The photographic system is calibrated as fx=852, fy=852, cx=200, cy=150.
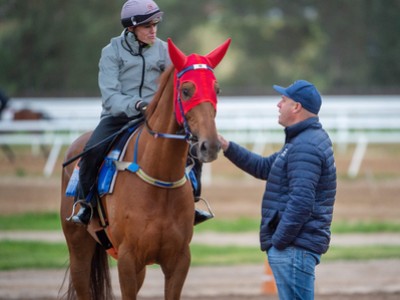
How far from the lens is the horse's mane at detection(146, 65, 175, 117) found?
595cm

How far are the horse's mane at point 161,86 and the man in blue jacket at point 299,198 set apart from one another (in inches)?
32.2

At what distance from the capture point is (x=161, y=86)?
19.7 feet

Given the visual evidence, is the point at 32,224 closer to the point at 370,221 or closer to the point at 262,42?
the point at 370,221

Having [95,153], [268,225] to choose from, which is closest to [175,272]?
[268,225]

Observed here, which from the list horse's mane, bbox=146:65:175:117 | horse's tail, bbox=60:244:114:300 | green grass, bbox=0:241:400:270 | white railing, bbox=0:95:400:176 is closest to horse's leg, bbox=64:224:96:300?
horse's tail, bbox=60:244:114:300

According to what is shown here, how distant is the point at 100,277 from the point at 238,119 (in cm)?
1375

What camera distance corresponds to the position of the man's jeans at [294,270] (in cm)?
550

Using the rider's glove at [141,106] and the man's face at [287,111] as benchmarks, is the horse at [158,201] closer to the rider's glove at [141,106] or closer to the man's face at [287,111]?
the rider's glove at [141,106]

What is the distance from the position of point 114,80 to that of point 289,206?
72.8 inches

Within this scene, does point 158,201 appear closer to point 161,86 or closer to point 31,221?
point 161,86

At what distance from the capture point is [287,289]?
5.59 metres

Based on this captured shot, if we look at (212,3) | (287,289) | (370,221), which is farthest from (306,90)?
(212,3)

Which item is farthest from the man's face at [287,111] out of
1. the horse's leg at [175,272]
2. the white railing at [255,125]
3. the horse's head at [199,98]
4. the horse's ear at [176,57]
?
the white railing at [255,125]

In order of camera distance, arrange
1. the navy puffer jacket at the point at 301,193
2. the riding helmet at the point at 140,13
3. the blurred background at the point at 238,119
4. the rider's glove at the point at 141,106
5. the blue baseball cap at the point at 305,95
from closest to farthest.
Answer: the navy puffer jacket at the point at 301,193, the blue baseball cap at the point at 305,95, the rider's glove at the point at 141,106, the riding helmet at the point at 140,13, the blurred background at the point at 238,119
